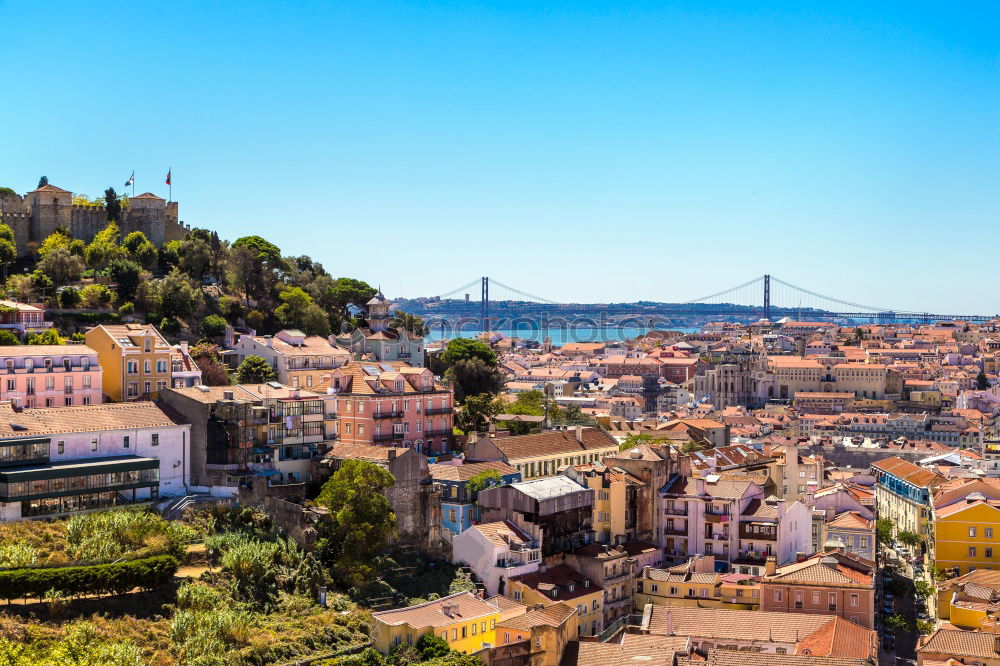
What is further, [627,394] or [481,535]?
[627,394]

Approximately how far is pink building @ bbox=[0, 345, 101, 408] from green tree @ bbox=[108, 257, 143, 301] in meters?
12.3

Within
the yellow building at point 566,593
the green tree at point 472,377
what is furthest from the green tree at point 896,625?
the green tree at point 472,377

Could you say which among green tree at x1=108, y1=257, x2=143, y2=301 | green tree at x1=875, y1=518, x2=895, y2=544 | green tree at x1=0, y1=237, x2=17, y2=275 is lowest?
green tree at x1=875, y1=518, x2=895, y2=544

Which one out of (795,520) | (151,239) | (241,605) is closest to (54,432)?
(241,605)

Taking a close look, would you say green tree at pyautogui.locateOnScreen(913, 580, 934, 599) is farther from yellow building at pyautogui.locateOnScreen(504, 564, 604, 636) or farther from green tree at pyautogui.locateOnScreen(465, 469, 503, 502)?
green tree at pyautogui.locateOnScreen(465, 469, 503, 502)

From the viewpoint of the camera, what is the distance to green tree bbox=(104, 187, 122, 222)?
56.8 m

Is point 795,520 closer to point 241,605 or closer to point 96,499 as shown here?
point 241,605

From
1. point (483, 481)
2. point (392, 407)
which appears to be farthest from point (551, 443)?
point (483, 481)

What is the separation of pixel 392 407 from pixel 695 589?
11812 millimetres

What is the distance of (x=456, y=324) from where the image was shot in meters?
196

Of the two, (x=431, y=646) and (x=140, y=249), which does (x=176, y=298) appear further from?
(x=431, y=646)

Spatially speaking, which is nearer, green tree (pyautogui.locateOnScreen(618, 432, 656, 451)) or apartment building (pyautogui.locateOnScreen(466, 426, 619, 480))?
apartment building (pyautogui.locateOnScreen(466, 426, 619, 480))

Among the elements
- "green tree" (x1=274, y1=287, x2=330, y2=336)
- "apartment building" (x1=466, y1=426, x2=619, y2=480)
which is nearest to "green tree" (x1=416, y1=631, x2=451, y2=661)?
"apartment building" (x1=466, y1=426, x2=619, y2=480)

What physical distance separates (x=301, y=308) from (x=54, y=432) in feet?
78.0
